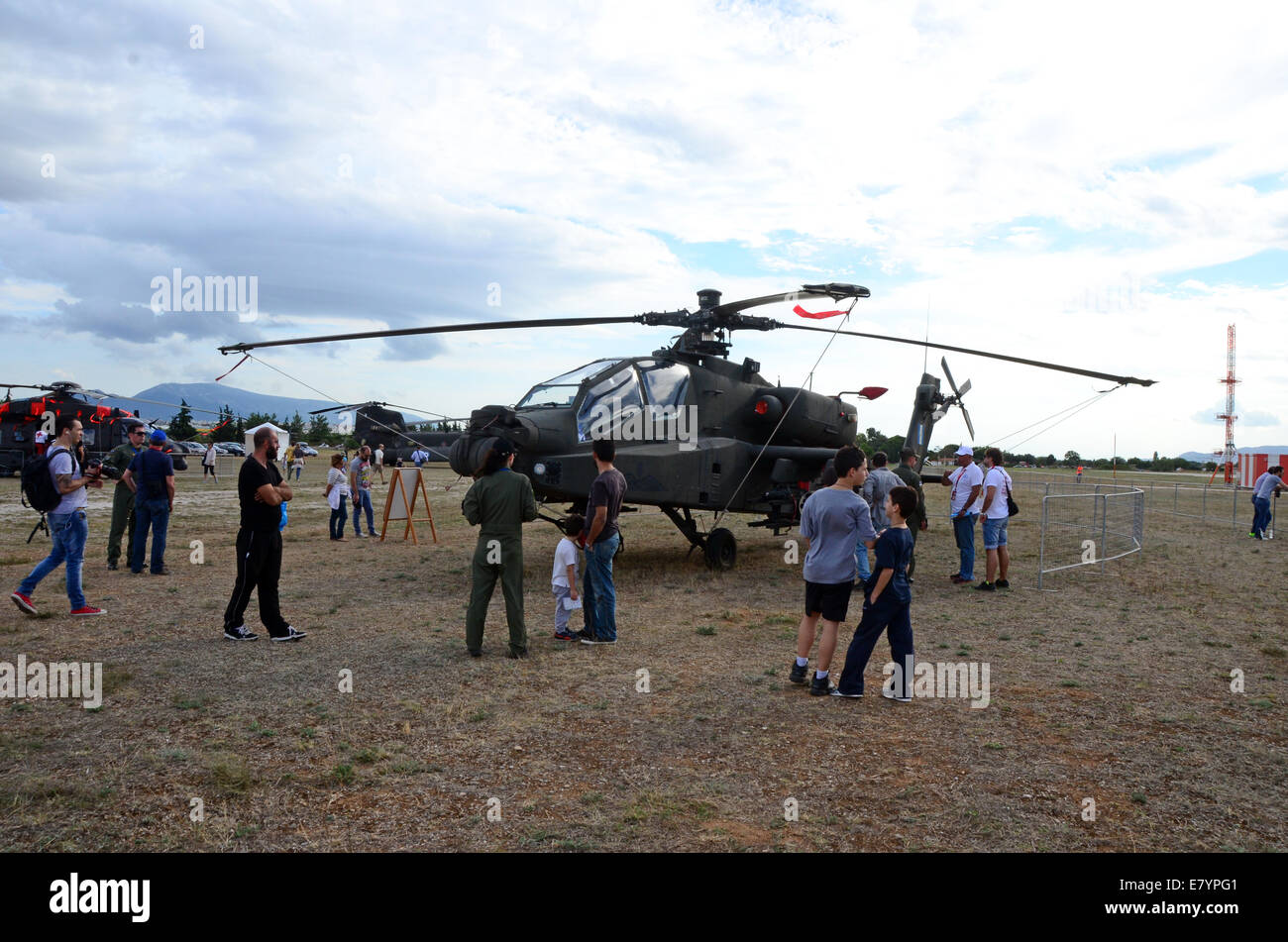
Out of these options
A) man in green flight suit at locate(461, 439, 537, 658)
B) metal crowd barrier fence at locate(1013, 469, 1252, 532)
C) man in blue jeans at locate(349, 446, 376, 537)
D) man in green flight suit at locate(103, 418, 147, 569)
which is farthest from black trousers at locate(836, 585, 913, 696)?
metal crowd barrier fence at locate(1013, 469, 1252, 532)

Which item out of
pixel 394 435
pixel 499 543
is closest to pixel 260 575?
pixel 499 543

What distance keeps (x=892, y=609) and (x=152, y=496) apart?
998 cm

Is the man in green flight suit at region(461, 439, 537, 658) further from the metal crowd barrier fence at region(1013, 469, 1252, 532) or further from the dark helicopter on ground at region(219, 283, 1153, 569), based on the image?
the metal crowd barrier fence at region(1013, 469, 1252, 532)

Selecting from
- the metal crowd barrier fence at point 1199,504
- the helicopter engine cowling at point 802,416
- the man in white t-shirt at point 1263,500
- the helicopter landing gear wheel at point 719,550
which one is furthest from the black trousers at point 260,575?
the man in white t-shirt at point 1263,500

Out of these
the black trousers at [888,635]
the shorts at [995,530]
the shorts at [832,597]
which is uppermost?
the shorts at [995,530]

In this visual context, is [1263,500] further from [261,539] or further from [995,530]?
[261,539]

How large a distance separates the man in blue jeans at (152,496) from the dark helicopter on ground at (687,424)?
9.00ft

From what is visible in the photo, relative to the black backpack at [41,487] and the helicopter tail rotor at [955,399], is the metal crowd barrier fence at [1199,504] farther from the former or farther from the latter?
the black backpack at [41,487]

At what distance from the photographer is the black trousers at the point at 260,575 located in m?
7.22

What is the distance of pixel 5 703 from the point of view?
5559 millimetres

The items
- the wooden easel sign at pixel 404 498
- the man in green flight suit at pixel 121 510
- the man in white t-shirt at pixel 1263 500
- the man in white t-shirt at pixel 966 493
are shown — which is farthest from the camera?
the man in white t-shirt at pixel 1263 500

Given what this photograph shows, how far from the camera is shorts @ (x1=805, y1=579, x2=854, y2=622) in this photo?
6.07 m

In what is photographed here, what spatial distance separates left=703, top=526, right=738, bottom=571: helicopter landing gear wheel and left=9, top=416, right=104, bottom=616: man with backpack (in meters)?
7.93

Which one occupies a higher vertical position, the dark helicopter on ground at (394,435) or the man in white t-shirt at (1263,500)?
the dark helicopter on ground at (394,435)
